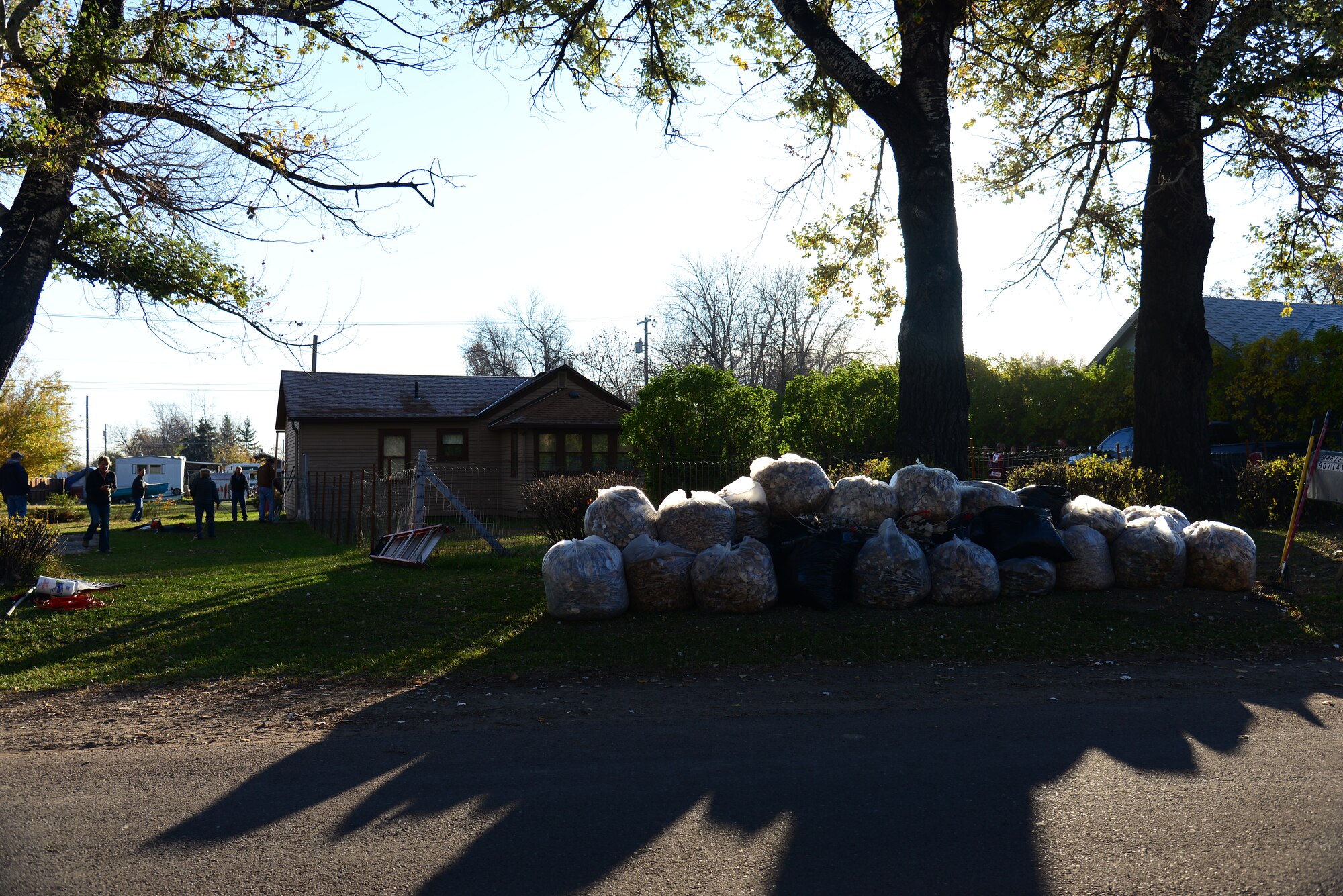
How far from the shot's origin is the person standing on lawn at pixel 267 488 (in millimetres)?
24531

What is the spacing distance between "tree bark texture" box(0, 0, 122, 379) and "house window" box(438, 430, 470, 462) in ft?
58.3

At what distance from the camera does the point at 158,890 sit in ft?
10.7

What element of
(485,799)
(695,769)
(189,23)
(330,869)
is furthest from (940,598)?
(189,23)

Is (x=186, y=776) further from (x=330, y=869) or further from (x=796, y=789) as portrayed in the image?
(x=796, y=789)

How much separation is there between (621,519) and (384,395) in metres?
21.5

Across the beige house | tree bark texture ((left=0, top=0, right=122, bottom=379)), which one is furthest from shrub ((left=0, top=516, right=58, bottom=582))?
the beige house

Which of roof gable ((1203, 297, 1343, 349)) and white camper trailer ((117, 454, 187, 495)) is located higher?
roof gable ((1203, 297, 1343, 349))

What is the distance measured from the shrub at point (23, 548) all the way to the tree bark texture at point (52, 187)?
1.74 meters

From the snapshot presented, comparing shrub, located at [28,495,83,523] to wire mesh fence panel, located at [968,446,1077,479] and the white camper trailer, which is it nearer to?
the white camper trailer

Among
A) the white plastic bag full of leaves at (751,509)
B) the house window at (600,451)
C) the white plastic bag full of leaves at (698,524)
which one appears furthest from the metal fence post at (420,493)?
the house window at (600,451)

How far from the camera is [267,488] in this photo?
988 inches

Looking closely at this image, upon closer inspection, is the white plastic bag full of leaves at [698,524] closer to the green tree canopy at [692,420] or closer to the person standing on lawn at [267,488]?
the green tree canopy at [692,420]

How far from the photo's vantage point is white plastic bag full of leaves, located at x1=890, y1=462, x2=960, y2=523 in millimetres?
8492

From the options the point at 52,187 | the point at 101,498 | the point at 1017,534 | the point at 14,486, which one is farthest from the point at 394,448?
the point at 1017,534
